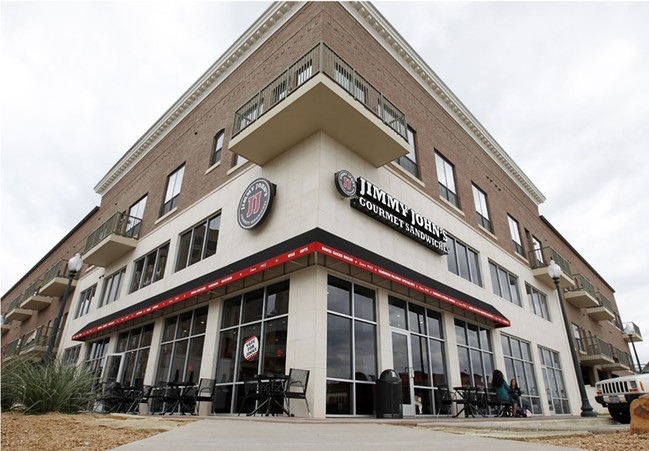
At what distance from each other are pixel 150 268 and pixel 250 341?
9083 millimetres

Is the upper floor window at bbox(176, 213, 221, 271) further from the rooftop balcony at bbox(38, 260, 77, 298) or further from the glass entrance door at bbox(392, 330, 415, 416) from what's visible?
the rooftop balcony at bbox(38, 260, 77, 298)

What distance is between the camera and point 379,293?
1197cm

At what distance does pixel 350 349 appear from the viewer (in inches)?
412

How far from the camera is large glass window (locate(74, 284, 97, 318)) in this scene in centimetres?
2311

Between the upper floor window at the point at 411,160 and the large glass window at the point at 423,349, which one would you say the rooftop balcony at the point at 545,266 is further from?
the large glass window at the point at 423,349

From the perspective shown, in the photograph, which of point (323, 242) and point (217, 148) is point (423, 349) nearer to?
point (323, 242)

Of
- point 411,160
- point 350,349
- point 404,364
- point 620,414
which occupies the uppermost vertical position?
point 411,160

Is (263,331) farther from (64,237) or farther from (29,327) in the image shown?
(29,327)

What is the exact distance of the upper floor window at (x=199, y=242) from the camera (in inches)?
584

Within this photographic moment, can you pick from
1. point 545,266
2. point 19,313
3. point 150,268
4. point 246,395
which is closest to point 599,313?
point 545,266

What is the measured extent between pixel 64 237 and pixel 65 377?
30495 mm

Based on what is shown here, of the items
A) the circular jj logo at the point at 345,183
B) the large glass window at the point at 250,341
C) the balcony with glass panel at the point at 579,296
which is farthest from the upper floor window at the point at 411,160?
the balcony with glass panel at the point at 579,296

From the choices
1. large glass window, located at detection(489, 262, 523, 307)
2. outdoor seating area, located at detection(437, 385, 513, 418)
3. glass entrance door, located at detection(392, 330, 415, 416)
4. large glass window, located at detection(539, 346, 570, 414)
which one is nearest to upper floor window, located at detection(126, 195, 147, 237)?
glass entrance door, located at detection(392, 330, 415, 416)

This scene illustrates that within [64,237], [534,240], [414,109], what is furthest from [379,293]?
[64,237]
